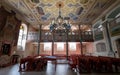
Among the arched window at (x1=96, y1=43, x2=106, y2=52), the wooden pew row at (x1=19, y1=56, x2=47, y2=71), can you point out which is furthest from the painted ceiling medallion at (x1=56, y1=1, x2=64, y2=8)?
the arched window at (x1=96, y1=43, x2=106, y2=52)

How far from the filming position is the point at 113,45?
25.0 feet

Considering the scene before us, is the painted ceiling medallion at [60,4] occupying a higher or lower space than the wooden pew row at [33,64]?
higher

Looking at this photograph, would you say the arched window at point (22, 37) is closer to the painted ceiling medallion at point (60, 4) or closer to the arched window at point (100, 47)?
the painted ceiling medallion at point (60, 4)

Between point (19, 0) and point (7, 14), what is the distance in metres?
1.57

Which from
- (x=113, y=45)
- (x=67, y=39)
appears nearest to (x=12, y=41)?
(x=67, y=39)

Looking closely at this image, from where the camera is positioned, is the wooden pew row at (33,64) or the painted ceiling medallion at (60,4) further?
the painted ceiling medallion at (60,4)

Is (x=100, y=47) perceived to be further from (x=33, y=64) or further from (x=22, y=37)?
(x=22, y=37)

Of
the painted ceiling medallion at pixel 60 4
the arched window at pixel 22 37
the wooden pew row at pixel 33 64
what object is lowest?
the wooden pew row at pixel 33 64

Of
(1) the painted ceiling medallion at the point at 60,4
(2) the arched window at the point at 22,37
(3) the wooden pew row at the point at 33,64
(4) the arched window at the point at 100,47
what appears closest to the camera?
(3) the wooden pew row at the point at 33,64

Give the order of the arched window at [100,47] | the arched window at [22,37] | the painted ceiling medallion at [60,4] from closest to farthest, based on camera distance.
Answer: the painted ceiling medallion at [60,4]
the arched window at [100,47]
the arched window at [22,37]

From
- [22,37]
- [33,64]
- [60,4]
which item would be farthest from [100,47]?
[22,37]

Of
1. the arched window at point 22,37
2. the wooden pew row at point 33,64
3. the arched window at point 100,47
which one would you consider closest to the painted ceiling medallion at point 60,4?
the wooden pew row at point 33,64

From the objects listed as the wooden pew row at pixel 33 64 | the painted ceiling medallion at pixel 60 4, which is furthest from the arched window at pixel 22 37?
the painted ceiling medallion at pixel 60 4

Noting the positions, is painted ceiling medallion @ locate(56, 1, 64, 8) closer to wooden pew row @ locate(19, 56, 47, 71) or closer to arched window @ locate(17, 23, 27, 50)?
wooden pew row @ locate(19, 56, 47, 71)
